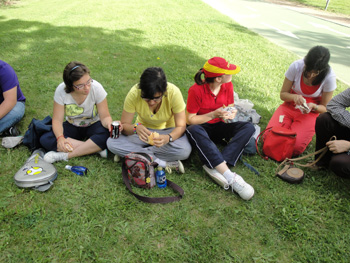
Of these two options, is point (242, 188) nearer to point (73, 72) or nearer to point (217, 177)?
point (217, 177)

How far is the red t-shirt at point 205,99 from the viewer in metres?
3.14

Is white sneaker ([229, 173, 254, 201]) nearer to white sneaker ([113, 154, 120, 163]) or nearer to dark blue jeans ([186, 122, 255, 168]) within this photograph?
dark blue jeans ([186, 122, 255, 168])

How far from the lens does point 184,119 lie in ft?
10.1

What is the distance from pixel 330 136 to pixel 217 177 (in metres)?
1.40

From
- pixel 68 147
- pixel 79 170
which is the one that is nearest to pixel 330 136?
pixel 79 170

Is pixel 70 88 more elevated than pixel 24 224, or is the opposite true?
pixel 70 88

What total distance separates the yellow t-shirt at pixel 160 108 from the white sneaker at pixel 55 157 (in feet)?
3.11

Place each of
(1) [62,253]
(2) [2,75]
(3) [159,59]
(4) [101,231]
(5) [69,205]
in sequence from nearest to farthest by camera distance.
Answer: (1) [62,253] < (4) [101,231] < (5) [69,205] < (2) [2,75] < (3) [159,59]

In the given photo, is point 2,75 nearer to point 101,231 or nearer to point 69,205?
point 69,205

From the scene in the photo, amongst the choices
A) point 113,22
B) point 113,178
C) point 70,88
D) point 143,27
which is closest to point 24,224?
point 113,178

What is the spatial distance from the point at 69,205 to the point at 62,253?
1.74 feet

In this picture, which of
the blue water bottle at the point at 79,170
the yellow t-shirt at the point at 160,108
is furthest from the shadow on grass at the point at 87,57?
the blue water bottle at the point at 79,170

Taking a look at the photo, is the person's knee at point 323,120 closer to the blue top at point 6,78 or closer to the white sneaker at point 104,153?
the white sneaker at point 104,153

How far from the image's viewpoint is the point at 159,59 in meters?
6.54
